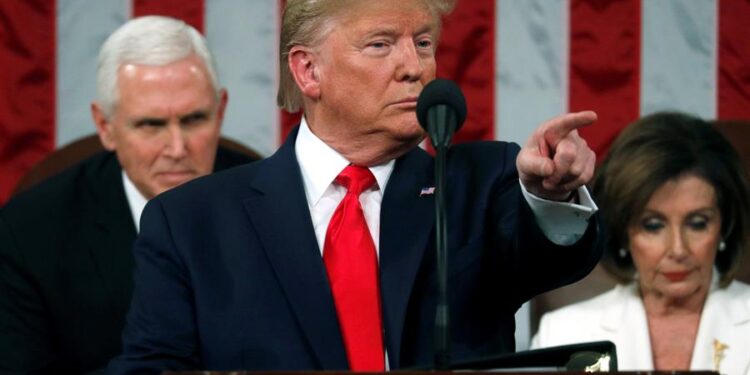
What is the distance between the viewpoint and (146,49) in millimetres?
3916

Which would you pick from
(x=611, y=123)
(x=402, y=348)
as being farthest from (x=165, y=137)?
(x=402, y=348)

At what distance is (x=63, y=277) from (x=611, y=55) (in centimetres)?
171

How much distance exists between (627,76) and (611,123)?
14 centimetres

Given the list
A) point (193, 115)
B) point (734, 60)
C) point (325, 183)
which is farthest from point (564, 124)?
point (734, 60)

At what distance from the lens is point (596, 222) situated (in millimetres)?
2336

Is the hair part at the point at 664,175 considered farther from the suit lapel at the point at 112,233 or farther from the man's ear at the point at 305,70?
the man's ear at the point at 305,70

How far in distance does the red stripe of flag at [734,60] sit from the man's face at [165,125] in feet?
4.92

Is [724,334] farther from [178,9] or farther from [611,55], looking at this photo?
[178,9]

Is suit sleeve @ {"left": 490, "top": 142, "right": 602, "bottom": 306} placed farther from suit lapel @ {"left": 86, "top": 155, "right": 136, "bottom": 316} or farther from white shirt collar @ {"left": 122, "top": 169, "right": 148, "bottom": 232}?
white shirt collar @ {"left": 122, "top": 169, "right": 148, "bottom": 232}

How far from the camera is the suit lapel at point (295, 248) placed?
7.80 ft

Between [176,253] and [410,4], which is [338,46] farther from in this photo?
[176,253]

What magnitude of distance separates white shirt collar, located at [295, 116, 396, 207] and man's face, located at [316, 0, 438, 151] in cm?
4

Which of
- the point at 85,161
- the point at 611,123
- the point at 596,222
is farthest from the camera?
the point at 611,123

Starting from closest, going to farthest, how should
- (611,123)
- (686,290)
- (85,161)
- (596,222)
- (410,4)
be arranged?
1. (596,222)
2. (410,4)
3. (686,290)
4. (85,161)
5. (611,123)
